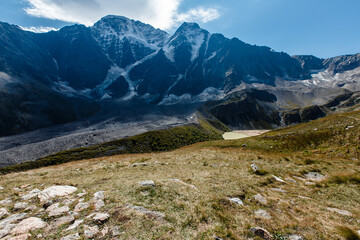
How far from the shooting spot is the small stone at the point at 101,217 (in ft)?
23.8

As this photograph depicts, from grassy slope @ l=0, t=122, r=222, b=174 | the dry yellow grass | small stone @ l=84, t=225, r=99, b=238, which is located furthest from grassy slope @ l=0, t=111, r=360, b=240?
grassy slope @ l=0, t=122, r=222, b=174

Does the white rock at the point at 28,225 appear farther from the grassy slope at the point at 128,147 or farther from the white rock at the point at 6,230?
the grassy slope at the point at 128,147

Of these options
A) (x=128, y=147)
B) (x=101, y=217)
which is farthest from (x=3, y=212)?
(x=128, y=147)

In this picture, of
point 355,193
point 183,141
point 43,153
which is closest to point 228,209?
point 355,193

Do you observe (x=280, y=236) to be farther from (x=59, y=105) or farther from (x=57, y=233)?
(x=59, y=105)

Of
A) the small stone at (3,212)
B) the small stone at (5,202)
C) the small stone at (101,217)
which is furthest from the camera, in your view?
the small stone at (5,202)

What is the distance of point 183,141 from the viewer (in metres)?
82.2

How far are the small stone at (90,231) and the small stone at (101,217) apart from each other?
16.9 inches

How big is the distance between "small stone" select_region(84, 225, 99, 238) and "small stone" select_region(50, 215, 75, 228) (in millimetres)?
1081

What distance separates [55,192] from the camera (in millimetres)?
10508

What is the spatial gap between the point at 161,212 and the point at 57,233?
14.0 feet

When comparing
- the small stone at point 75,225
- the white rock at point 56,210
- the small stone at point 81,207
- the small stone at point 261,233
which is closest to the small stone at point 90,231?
the small stone at point 75,225

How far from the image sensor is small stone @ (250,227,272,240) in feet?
23.9

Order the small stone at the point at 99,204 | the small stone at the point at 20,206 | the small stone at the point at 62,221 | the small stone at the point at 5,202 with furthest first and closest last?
the small stone at the point at 5,202 → the small stone at the point at 20,206 → the small stone at the point at 99,204 → the small stone at the point at 62,221
